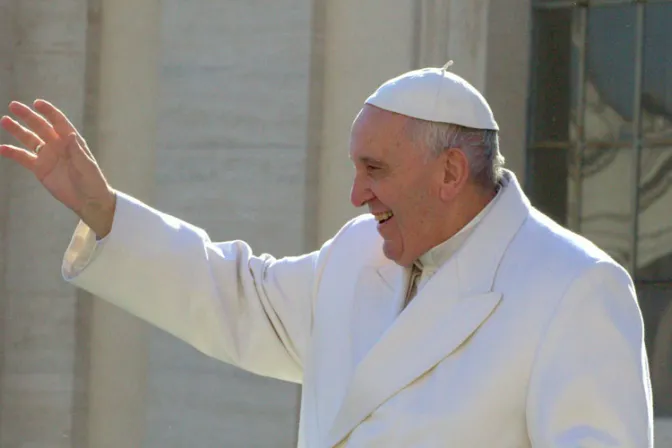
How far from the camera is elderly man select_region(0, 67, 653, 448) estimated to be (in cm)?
380

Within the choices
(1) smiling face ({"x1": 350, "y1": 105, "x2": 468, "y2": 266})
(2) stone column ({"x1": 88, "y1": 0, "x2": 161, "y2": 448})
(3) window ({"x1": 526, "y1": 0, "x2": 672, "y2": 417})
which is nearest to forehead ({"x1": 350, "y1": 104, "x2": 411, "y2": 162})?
(1) smiling face ({"x1": 350, "y1": 105, "x2": 468, "y2": 266})

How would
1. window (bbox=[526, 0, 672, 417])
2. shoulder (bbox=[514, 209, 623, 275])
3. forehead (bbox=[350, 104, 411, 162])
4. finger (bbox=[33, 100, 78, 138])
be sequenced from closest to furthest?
shoulder (bbox=[514, 209, 623, 275]) → forehead (bbox=[350, 104, 411, 162]) → finger (bbox=[33, 100, 78, 138]) → window (bbox=[526, 0, 672, 417])

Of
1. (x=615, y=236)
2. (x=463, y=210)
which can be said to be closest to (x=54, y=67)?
(x=615, y=236)

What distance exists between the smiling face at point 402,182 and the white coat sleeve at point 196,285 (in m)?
0.42

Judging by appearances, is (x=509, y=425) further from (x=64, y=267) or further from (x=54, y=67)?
(x=54, y=67)

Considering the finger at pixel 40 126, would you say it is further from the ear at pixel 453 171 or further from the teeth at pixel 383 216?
the ear at pixel 453 171

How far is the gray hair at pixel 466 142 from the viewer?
13.5 feet

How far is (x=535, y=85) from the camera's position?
7.68m

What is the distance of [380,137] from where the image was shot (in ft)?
13.5

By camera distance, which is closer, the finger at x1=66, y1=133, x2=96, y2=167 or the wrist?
the finger at x1=66, y1=133, x2=96, y2=167

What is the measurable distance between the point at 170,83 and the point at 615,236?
2.19 meters

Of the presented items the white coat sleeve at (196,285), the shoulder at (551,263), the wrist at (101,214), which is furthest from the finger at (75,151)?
the shoulder at (551,263)

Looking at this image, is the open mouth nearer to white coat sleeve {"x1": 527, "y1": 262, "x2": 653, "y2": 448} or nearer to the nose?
the nose

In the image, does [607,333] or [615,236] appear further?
[615,236]
